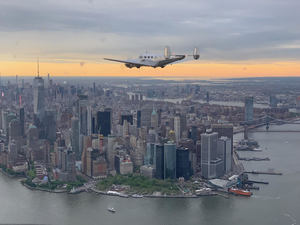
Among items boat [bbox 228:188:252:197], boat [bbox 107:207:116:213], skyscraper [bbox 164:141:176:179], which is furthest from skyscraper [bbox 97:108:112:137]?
boat [bbox 107:207:116:213]

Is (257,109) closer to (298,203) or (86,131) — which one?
(86,131)

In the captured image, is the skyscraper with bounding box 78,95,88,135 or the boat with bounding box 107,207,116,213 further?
the skyscraper with bounding box 78,95,88,135

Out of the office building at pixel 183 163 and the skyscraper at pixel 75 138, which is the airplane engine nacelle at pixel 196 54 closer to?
the office building at pixel 183 163

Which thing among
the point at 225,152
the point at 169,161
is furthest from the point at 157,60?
the point at 225,152

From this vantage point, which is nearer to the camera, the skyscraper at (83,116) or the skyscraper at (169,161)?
the skyscraper at (169,161)

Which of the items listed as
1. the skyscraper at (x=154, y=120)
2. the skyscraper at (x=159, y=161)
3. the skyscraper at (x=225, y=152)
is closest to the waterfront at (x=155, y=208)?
the skyscraper at (x=225, y=152)

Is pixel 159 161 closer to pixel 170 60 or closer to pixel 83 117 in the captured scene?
pixel 83 117

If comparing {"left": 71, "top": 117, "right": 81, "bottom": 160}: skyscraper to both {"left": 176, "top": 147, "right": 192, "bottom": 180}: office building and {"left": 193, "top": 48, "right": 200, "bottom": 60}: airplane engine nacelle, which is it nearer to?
{"left": 176, "top": 147, "right": 192, "bottom": 180}: office building

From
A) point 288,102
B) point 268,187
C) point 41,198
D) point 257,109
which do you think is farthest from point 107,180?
point 288,102
